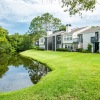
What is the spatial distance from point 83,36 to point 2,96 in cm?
5114

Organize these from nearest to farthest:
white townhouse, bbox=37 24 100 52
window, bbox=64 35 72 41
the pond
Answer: the pond < white townhouse, bbox=37 24 100 52 < window, bbox=64 35 72 41

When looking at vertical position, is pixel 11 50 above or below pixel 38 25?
below

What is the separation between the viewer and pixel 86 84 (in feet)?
48.6

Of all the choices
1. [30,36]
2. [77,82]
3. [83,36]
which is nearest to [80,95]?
[77,82]

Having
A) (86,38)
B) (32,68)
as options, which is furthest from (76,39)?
(32,68)

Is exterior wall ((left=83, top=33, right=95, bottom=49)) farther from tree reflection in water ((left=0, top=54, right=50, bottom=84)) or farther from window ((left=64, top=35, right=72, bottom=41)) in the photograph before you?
tree reflection in water ((left=0, top=54, right=50, bottom=84))

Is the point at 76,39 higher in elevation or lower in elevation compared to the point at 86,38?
lower

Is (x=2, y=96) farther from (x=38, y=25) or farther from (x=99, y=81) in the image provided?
(x=38, y=25)

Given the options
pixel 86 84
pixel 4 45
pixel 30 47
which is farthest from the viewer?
pixel 30 47

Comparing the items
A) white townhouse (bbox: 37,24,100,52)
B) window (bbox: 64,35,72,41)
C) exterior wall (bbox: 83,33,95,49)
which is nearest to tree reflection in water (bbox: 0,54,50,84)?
white townhouse (bbox: 37,24,100,52)

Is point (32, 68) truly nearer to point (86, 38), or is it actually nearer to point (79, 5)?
point (79, 5)

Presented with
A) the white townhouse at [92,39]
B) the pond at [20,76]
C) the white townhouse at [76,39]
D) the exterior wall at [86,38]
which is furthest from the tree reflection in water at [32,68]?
the exterior wall at [86,38]

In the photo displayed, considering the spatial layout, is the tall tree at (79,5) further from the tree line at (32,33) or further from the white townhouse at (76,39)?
the tree line at (32,33)

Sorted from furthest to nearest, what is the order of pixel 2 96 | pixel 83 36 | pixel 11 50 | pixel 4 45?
1. pixel 11 50
2. pixel 4 45
3. pixel 83 36
4. pixel 2 96
